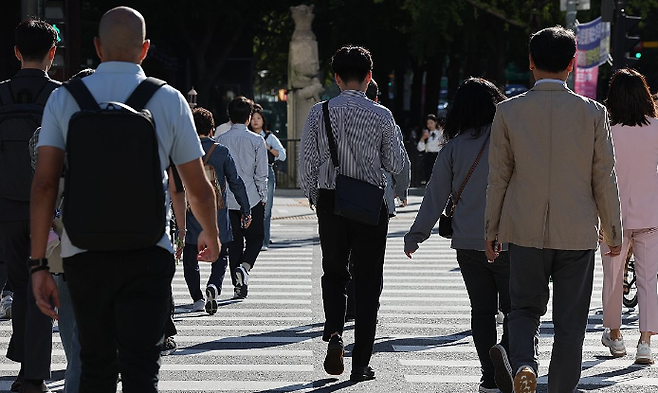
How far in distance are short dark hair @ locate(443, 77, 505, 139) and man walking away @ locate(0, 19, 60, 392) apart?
87.3 inches

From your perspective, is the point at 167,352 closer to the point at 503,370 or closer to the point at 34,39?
the point at 34,39

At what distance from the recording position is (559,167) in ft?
19.4

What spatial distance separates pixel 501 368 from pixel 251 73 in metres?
50.3

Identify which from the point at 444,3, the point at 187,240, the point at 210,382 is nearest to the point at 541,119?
the point at 210,382

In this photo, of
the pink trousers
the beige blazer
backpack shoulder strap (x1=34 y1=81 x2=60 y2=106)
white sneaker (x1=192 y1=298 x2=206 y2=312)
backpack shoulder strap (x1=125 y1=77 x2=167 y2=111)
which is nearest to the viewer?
backpack shoulder strap (x1=125 y1=77 x2=167 y2=111)

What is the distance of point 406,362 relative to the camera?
8.24 metres

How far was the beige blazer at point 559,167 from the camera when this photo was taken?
5.91 meters

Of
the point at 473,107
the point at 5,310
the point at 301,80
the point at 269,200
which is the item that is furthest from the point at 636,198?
the point at 301,80

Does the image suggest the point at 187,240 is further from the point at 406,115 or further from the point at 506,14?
the point at 406,115

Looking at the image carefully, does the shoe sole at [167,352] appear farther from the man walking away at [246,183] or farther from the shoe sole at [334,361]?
the man walking away at [246,183]

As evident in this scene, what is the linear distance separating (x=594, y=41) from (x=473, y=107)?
14.9 meters

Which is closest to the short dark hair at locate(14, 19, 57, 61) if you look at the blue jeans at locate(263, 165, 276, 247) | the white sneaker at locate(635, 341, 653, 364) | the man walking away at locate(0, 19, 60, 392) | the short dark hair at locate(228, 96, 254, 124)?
the man walking away at locate(0, 19, 60, 392)

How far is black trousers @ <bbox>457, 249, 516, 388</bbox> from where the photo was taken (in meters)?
6.92

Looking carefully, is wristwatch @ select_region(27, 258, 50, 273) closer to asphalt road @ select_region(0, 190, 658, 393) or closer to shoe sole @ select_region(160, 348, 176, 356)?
asphalt road @ select_region(0, 190, 658, 393)
